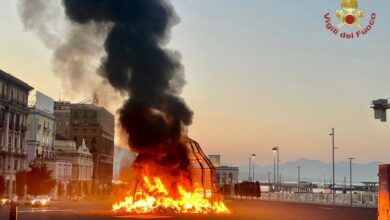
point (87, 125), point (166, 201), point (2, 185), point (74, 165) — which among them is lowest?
point (2, 185)

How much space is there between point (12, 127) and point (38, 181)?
10329 mm

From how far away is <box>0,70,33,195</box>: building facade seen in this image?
8531 cm

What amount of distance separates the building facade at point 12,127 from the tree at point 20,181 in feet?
5.14

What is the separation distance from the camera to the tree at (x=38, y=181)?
86.5m

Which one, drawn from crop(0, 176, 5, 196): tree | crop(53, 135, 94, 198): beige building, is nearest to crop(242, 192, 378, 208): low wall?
crop(53, 135, 94, 198): beige building

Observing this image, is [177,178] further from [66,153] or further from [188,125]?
[66,153]

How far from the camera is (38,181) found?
87.2 m

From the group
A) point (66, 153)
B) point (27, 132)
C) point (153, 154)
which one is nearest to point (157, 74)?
point (153, 154)

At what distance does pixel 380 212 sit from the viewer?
1059 inches

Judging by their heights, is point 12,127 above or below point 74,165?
above

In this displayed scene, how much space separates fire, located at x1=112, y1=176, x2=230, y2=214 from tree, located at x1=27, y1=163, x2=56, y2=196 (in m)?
42.6

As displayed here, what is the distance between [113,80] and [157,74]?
4.07 metres

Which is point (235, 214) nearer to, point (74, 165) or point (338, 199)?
point (338, 199)

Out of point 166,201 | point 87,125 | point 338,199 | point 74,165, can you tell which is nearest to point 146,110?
point 166,201
